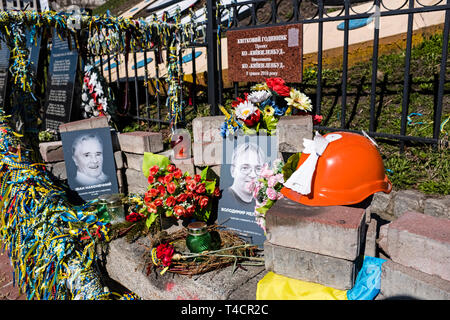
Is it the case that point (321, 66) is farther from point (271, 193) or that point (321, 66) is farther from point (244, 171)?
point (271, 193)

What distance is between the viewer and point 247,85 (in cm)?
591

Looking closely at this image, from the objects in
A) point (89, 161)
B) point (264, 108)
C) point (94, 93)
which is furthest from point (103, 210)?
point (94, 93)

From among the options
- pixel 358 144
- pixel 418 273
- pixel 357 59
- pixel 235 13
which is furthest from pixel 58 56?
pixel 418 273

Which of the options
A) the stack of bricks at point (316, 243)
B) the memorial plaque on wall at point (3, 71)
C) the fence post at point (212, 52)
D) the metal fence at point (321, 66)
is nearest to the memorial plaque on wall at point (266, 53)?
the metal fence at point (321, 66)

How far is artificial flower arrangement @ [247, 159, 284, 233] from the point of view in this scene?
2816 millimetres

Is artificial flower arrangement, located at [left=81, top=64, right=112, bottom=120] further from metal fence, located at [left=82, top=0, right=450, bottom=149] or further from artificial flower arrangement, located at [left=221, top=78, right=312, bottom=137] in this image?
artificial flower arrangement, located at [left=221, top=78, right=312, bottom=137]

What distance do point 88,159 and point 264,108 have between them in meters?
2.30

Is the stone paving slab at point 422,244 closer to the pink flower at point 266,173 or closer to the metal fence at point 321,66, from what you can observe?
the pink flower at point 266,173

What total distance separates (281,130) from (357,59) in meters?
3.42

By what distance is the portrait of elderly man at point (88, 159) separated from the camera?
4.29m

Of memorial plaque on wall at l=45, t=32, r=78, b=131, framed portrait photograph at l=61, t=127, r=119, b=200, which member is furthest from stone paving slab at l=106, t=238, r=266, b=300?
memorial plaque on wall at l=45, t=32, r=78, b=131

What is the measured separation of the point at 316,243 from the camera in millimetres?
2164

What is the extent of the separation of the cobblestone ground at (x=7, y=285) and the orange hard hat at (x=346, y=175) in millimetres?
2633

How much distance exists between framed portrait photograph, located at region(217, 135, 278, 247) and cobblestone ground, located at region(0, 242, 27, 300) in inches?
74.1
